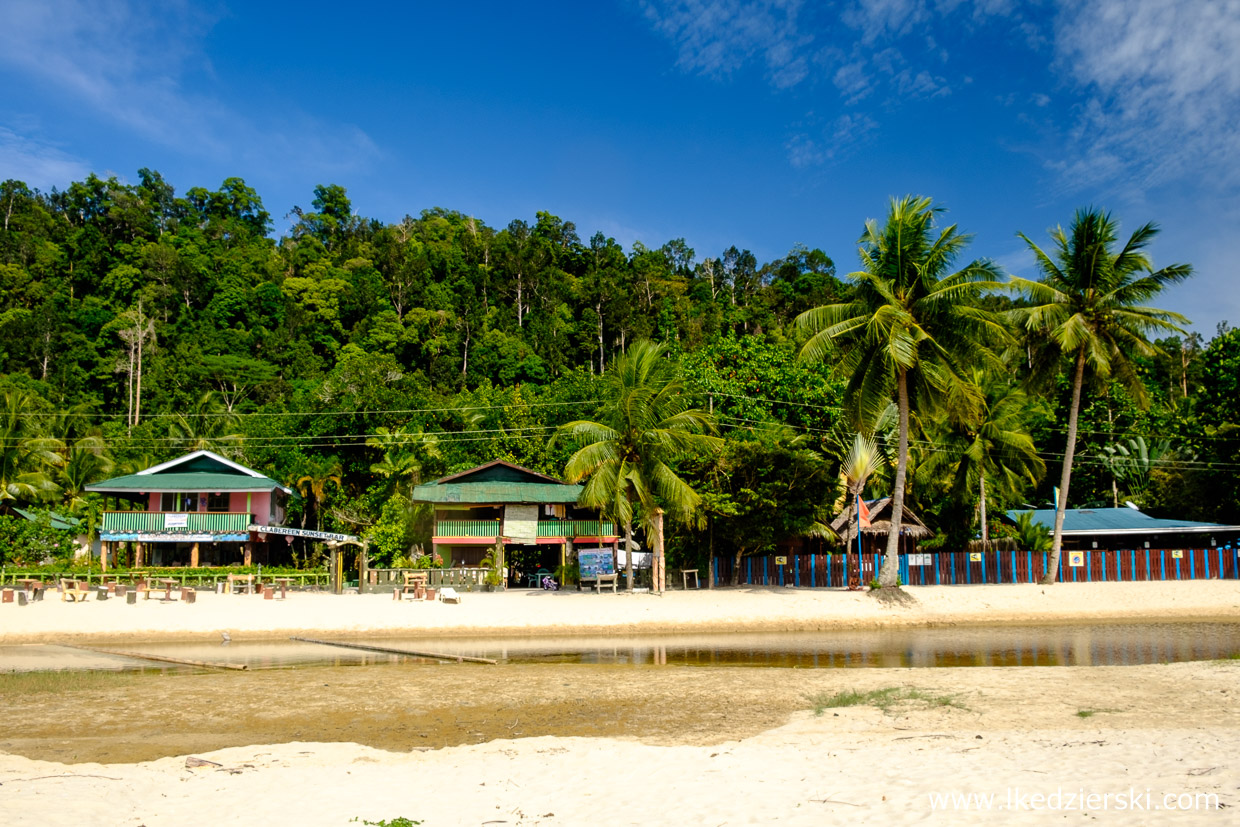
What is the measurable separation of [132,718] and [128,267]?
6933cm

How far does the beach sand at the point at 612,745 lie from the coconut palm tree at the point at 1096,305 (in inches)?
639

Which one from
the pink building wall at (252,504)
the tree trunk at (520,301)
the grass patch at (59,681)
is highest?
the tree trunk at (520,301)

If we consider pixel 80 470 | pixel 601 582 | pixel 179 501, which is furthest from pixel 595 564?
pixel 80 470

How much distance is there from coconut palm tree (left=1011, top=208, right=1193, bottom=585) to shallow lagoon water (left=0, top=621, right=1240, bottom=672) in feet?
29.6

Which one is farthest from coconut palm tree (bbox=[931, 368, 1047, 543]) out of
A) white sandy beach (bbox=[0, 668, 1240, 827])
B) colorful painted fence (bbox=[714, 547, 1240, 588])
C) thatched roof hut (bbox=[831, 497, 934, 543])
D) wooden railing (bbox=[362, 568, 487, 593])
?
white sandy beach (bbox=[0, 668, 1240, 827])

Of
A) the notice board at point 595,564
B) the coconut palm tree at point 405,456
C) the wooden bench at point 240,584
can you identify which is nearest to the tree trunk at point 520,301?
the coconut palm tree at point 405,456

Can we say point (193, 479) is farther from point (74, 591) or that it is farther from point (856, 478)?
point (856, 478)

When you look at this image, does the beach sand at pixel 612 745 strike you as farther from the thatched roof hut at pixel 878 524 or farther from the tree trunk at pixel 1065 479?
the thatched roof hut at pixel 878 524

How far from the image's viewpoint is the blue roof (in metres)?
35.4

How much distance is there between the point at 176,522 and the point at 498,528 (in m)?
13.9

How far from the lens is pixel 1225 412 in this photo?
4128 cm

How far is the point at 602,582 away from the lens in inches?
1243

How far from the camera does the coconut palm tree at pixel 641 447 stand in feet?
93.9

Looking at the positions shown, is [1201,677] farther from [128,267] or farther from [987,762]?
[128,267]
